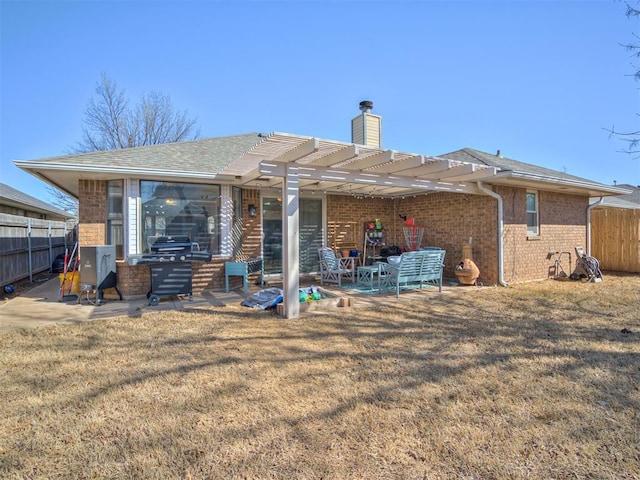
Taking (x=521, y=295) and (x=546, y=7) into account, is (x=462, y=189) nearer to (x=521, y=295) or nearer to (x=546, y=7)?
(x=521, y=295)

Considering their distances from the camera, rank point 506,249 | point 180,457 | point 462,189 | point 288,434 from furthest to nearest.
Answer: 1. point 506,249
2. point 462,189
3. point 288,434
4. point 180,457

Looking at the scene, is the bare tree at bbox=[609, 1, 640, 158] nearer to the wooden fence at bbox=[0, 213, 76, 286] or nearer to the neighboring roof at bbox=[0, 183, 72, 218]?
the wooden fence at bbox=[0, 213, 76, 286]

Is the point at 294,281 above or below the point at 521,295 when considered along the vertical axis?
above

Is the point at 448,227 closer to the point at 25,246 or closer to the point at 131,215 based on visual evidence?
the point at 131,215

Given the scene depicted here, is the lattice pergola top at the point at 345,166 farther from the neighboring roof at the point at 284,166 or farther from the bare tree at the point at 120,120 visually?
the bare tree at the point at 120,120

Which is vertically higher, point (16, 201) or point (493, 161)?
point (493, 161)

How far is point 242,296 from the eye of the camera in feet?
24.1

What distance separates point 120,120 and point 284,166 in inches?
840

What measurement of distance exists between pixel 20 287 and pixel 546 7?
14.7 m

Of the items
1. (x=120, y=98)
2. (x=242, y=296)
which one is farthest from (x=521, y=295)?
(x=120, y=98)

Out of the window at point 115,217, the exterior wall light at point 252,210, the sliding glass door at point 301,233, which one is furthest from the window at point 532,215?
the window at point 115,217

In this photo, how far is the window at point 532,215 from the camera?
31.6 ft

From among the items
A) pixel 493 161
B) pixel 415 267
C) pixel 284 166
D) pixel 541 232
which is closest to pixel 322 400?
pixel 284 166

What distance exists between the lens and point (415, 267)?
7.41m
